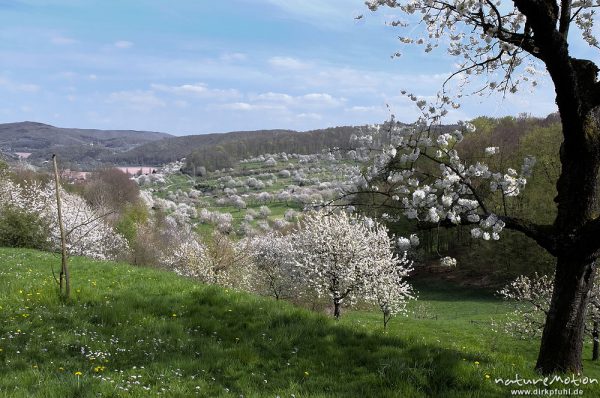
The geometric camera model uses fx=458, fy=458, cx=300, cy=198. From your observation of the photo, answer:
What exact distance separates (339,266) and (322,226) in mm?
3191

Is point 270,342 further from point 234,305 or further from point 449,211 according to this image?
point 449,211

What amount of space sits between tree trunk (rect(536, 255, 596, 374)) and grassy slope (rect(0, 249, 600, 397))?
58cm

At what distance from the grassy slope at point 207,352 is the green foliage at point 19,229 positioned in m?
21.9

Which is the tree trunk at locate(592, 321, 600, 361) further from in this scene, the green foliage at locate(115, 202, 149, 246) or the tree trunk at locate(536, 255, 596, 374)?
the green foliage at locate(115, 202, 149, 246)

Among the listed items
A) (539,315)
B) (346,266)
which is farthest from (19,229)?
(539,315)

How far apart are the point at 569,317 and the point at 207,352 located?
5.56m

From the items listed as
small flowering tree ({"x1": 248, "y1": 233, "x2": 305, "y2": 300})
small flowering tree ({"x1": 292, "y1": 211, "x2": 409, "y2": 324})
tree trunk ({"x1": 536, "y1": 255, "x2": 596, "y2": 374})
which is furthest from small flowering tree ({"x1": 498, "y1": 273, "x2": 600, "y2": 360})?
small flowering tree ({"x1": 248, "y1": 233, "x2": 305, "y2": 300})

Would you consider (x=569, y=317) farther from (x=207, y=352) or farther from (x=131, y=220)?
(x=131, y=220)

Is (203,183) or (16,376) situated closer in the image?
(16,376)

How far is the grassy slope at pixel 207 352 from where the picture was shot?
5.78 meters

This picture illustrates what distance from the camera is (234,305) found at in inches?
406

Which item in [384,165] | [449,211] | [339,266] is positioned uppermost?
[384,165]

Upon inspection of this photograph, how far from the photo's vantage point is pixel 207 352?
720cm

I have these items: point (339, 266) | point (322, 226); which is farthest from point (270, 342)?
point (322, 226)
